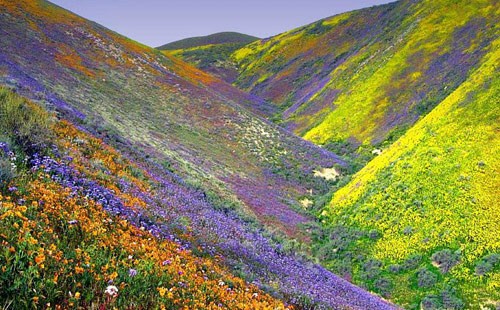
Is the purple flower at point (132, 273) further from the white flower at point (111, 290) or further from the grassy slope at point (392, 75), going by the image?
the grassy slope at point (392, 75)

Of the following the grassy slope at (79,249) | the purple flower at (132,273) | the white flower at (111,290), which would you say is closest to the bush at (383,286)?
the grassy slope at (79,249)

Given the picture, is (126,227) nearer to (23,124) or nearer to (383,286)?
(23,124)

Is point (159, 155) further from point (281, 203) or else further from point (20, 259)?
point (20, 259)

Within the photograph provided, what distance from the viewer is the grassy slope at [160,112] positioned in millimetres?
23453

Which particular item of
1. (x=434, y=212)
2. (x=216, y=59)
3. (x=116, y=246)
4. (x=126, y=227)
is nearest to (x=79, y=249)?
(x=116, y=246)

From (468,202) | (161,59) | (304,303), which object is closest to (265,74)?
(161,59)

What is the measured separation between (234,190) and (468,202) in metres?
12.9

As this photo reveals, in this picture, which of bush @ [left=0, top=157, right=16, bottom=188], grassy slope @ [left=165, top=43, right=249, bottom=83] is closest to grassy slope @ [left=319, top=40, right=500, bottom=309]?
bush @ [left=0, top=157, right=16, bottom=188]

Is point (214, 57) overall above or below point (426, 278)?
above

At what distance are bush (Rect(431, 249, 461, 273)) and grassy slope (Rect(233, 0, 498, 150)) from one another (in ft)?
79.3

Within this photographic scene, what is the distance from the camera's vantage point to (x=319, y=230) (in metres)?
23.8

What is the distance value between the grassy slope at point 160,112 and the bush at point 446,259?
7653 mm

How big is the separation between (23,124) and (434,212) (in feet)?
62.3

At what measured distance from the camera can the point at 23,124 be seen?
8305 mm
